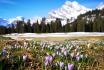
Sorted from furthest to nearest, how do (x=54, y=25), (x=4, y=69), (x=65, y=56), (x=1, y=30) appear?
(x=54, y=25) → (x=1, y=30) → (x=65, y=56) → (x=4, y=69)

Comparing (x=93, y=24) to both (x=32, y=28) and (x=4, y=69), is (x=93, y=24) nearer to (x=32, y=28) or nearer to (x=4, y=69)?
(x=32, y=28)

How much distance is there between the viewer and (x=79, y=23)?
152500mm

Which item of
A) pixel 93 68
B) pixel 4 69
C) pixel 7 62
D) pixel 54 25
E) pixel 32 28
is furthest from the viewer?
pixel 54 25

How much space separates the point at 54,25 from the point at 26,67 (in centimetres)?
14463

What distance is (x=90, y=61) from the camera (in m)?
7.44

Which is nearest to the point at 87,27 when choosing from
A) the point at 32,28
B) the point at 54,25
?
the point at 54,25

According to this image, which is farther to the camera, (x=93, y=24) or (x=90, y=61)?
(x=93, y=24)

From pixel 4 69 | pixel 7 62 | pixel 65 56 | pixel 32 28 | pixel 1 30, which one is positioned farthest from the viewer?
pixel 32 28

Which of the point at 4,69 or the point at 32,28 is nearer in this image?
the point at 4,69

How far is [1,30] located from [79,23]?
44.3 m

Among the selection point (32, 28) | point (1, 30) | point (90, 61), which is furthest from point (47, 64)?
point (32, 28)

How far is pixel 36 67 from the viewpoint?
6.10m

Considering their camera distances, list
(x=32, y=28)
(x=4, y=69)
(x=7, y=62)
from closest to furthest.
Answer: (x=4, y=69)
(x=7, y=62)
(x=32, y=28)

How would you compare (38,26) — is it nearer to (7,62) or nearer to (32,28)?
(32,28)
